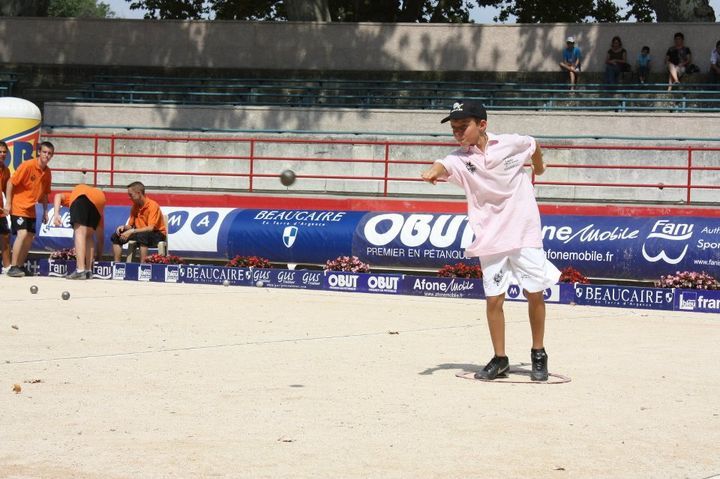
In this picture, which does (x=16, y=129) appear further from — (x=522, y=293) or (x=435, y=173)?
(x=435, y=173)

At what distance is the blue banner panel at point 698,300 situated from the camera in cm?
1574

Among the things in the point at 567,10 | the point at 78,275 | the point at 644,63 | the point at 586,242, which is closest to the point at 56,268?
the point at 78,275

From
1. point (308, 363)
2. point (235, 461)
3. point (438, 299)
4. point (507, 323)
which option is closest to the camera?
point (235, 461)

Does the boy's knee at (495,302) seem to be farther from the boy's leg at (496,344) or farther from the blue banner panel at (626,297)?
the blue banner panel at (626,297)

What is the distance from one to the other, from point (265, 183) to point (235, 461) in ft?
67.3

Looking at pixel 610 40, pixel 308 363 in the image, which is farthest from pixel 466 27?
pixel 308 363

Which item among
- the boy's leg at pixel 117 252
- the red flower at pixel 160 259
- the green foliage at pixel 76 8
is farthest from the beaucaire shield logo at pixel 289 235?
the green foliage at pixel 76 8

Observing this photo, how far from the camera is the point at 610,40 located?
1201 inches

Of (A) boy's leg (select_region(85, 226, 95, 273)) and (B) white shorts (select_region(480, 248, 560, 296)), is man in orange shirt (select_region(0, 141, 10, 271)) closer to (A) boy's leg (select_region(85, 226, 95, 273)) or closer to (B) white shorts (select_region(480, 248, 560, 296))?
(A) boy's leg (select_region(85, 226, 95, 273))

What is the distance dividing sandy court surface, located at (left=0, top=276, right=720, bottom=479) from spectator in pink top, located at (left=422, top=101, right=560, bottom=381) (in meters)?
0.54

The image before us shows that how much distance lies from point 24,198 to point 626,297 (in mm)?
8810

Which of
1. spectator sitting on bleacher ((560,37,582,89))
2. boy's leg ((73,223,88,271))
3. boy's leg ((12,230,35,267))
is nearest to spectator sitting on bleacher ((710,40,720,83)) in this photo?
spectator sitting on bleacher ((560,37,582,89))

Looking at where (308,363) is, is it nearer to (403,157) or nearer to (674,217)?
(674,217)

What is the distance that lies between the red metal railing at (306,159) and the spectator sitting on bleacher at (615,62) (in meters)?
5.20
